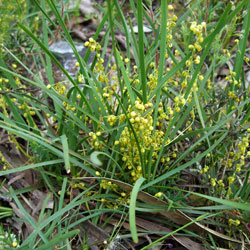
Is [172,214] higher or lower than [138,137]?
lower

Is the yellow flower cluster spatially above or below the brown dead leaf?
above

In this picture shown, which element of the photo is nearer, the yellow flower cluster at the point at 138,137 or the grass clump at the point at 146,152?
the yellow flower cluster at the point at 138,137

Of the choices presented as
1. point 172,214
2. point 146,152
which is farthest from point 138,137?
point 172,214

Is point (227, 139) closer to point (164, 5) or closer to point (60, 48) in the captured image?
point (164, 5)

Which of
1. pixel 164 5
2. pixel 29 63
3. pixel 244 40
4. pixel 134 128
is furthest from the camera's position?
pixel 29 63

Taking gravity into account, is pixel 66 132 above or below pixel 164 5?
below

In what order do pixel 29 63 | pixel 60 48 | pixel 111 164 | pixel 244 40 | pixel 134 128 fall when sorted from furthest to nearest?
pixel 60 48 → pixel 29 63 → pixel 111 164 → pixel 244 40 → pixel 134 128

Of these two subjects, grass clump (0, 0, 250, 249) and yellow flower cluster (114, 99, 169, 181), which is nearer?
yellow flower cluster (114, 99, 169, 181)

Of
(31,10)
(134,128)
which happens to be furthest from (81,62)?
(31,10)

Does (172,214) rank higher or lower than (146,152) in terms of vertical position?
lower

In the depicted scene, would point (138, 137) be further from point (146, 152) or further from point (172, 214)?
point (172, 214)

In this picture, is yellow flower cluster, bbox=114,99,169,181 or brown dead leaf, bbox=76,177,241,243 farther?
brown dead leaf, bbox=76,177,241,243
